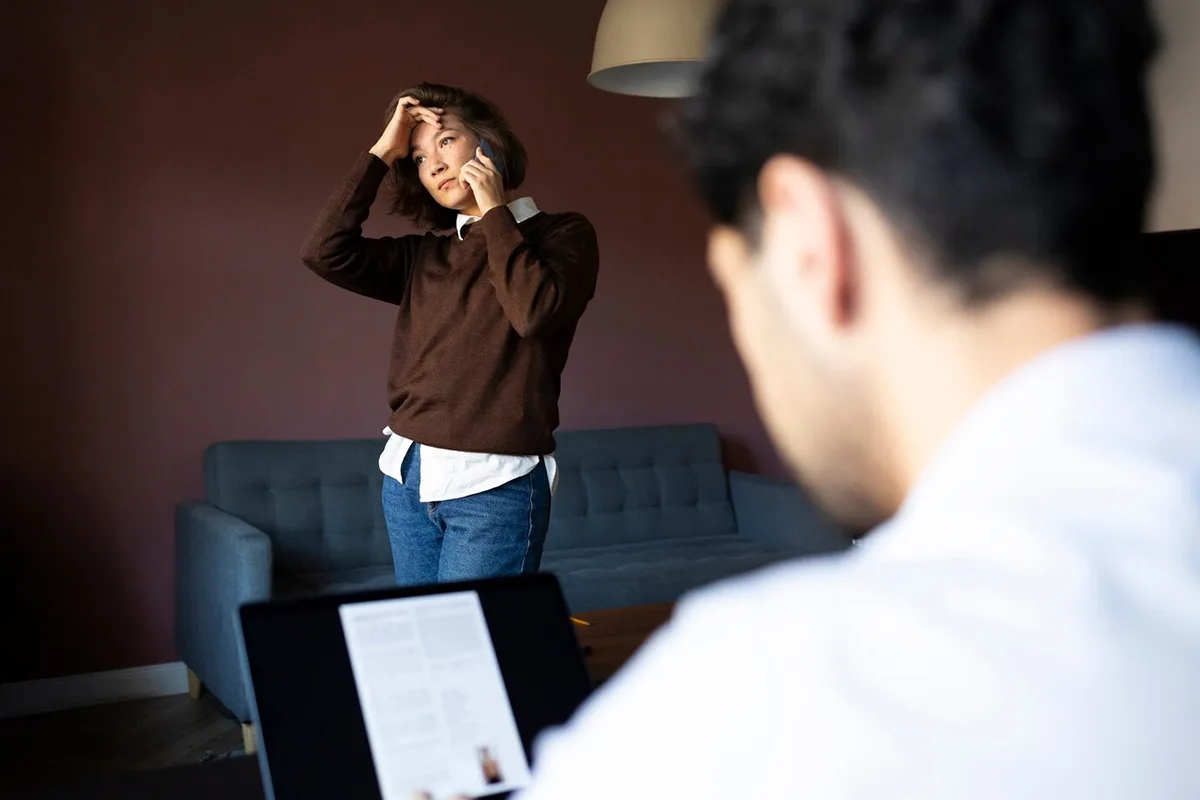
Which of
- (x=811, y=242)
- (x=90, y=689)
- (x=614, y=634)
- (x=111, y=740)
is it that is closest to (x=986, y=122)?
(x=811, y=242)

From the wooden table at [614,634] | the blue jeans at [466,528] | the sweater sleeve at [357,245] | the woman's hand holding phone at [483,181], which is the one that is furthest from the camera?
the wooden table at [614,634]

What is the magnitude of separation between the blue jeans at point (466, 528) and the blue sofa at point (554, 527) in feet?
3.51

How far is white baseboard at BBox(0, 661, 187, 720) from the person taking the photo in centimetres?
330

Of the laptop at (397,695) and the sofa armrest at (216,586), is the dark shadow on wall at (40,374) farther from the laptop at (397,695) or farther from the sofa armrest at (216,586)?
the laptop at (397,695)

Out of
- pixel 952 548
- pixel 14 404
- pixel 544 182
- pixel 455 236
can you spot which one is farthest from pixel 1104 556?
pixel 544 182

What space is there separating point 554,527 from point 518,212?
6.79 feet

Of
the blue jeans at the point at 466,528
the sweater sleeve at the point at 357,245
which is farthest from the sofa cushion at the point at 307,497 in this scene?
the blue jeans at the point at 466,528

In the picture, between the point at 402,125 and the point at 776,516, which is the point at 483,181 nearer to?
the point at 402,125

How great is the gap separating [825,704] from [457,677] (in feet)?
1.92

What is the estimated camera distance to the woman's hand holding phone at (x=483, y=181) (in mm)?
1802

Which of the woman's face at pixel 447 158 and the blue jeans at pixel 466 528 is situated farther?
the woman's face at pixel 447 158

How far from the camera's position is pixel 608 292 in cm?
423

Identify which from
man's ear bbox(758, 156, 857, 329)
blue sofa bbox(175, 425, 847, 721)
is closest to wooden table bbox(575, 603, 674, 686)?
blue sofa bbox(175, 425, 847, 721)

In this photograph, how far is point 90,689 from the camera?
340 cm
